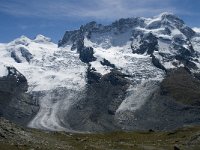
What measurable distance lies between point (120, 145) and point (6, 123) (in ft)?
55.5

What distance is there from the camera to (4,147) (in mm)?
61719

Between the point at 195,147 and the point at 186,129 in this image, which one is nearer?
the point at 195,147

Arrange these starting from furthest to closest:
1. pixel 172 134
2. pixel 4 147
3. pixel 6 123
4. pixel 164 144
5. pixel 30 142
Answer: pixel 172 134 < pixel 164 144 < pixel 6 123 < pixel 30 142 < pixel 4 147

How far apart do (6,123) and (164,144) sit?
2453 centimetres

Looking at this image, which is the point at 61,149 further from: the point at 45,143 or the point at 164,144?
the point at 164,144

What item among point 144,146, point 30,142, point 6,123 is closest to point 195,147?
point 144,146

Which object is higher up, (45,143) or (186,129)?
(186,129)

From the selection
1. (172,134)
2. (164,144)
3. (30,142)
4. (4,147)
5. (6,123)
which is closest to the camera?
(4,147)

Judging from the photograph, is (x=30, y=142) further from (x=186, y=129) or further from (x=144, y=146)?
(x=186, y=129)

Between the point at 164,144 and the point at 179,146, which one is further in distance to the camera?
the point at 164,144

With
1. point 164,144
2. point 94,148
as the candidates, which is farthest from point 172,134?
point 94,148

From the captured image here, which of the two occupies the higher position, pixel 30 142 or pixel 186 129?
pixel 186 129

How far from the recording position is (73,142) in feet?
250

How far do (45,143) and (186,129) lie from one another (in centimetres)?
4054
